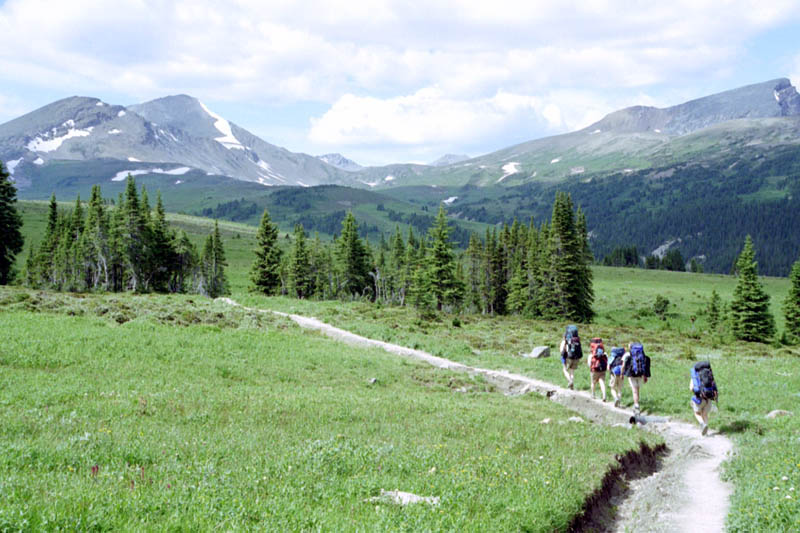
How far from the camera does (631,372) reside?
19656 mm

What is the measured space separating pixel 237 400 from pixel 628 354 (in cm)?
1478

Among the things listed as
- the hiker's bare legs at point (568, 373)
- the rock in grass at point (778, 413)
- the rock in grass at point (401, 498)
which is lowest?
the rock in grass at point (778, 413)

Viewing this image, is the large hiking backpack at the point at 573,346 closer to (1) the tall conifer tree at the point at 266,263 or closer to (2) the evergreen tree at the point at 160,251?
(1) the tall conifer tree at the point at 266,263

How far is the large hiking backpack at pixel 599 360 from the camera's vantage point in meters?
21.0

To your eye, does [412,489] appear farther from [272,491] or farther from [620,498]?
[620,498]

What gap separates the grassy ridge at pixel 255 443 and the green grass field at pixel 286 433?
0.16ft

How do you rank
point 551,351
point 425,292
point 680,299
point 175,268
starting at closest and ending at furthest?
point 551,351, point 425,292, point 175,268, point 680,299

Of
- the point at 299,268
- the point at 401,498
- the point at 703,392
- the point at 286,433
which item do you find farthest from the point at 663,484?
the point at 299,268

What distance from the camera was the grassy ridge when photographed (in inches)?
271

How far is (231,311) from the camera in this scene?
122ft

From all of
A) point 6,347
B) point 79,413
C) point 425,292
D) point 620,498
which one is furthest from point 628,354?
point 425,292

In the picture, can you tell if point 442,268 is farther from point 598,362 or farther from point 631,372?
point 631,372

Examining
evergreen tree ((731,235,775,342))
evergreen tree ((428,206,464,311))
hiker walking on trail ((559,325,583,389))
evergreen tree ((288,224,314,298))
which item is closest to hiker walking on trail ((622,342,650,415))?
hiker walking on trail ((559,325,583,389))

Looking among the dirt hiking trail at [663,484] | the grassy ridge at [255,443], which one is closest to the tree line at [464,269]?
the grassy ridge at [255,443]
